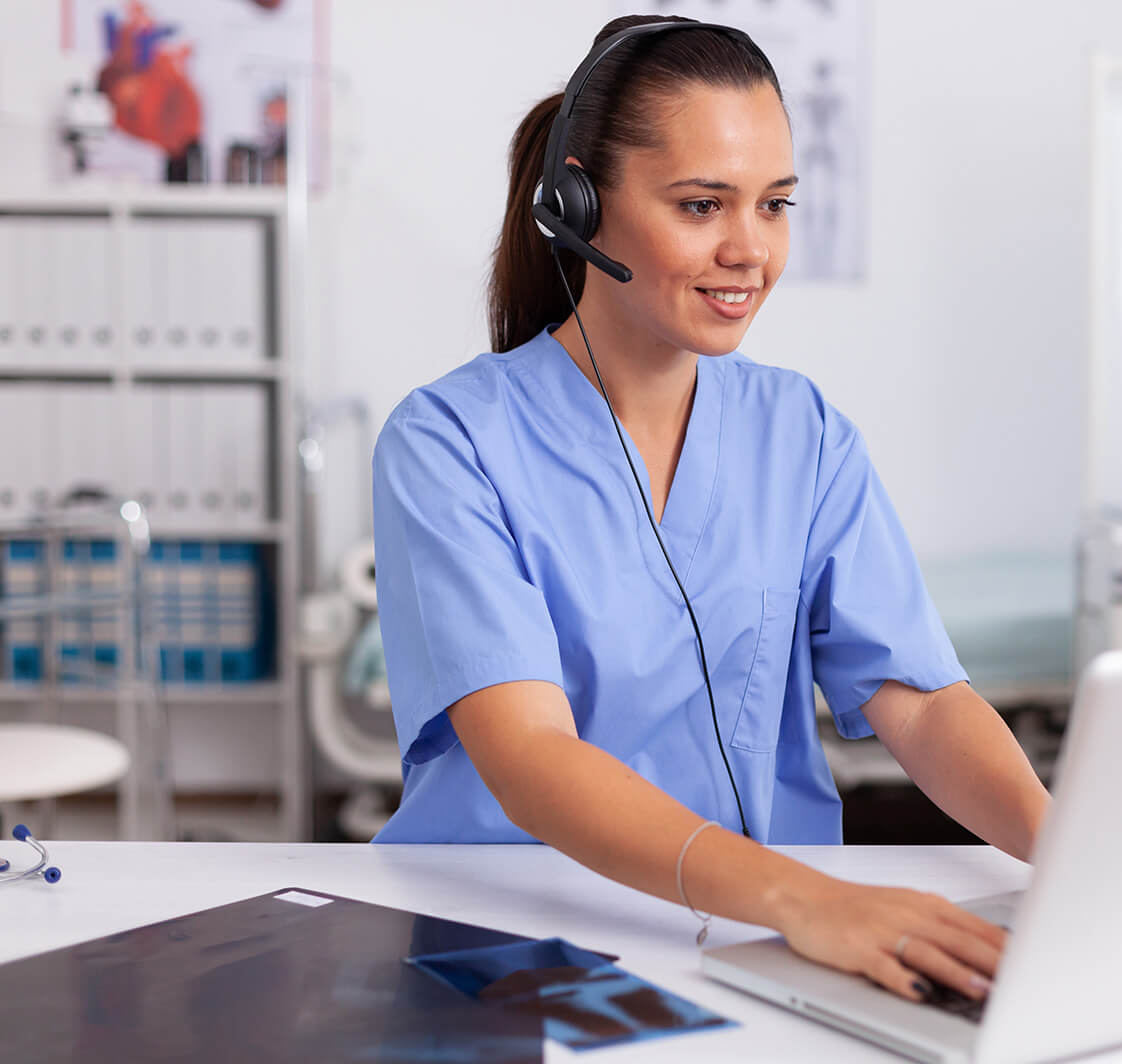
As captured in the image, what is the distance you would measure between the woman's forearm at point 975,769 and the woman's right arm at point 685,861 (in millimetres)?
256

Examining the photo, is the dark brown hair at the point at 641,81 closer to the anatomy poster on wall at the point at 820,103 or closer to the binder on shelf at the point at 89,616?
the binder on shelf at the point at 89,616

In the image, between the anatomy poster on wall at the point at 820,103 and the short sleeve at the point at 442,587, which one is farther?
the anatomy poster on wall at the point at 820,103

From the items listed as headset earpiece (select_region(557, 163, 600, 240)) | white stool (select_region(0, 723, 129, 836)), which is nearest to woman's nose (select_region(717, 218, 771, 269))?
headset earpiece (select_region(557, 163, 600, 240))

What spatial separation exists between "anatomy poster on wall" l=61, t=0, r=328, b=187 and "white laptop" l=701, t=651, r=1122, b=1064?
2695mm

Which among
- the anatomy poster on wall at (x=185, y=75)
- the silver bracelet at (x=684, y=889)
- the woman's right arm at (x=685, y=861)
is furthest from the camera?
the anatomy poster on wall at (x=185, y=75)

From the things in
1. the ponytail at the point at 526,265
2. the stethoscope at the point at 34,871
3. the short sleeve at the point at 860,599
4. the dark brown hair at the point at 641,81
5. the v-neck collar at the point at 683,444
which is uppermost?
the dark brown hair at the point at 641,81

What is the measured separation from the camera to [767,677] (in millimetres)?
1045

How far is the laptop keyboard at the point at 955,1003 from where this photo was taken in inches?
22.5

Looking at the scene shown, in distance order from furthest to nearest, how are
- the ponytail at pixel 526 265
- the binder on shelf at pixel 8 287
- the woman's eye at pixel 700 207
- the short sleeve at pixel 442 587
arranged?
the binder on shelf at pixel 8 287 → the ponytail at pixel 526 265 → the woman's eye at pixel 700 207 → the short sleeve at pixel 442 587

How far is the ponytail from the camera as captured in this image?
115cm

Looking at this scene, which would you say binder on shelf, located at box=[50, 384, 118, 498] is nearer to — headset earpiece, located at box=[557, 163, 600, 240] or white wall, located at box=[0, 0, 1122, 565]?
white wall, located at box=[0, 0, 1122, 565]

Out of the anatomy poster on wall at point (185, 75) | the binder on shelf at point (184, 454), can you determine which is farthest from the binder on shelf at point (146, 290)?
the anatomy poster on wall at point (185, 75)

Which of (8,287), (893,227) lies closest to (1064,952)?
(8,287)

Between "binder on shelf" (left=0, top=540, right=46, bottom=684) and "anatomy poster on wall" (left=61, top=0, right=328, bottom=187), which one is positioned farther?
"anatomy poster on wall" (left=61, top=0, right=328, bottom=187)
